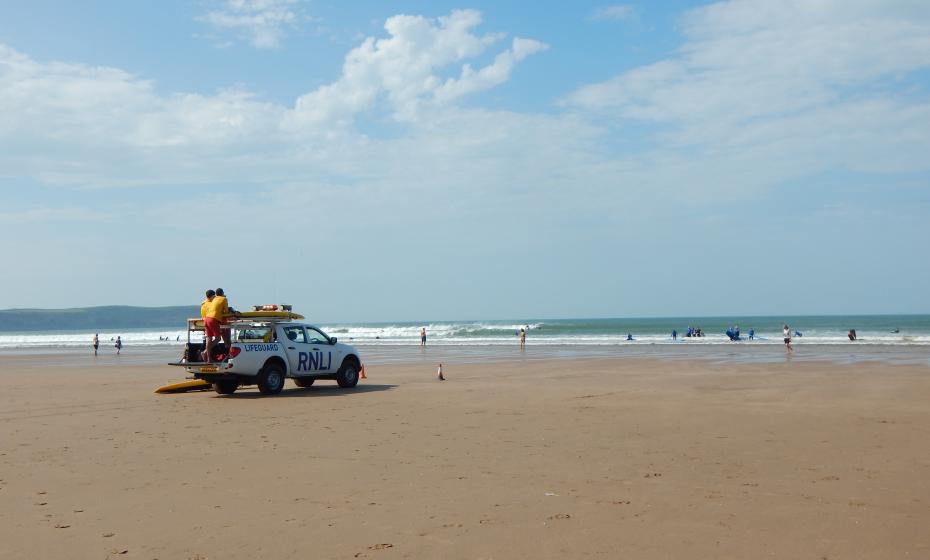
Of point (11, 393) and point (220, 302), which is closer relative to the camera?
point (220, 302)

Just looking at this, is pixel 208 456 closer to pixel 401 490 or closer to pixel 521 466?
pixel 401 490

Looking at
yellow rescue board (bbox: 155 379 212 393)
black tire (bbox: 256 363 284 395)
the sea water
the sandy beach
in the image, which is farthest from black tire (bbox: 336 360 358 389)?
the sea water

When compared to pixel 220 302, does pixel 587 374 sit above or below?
below

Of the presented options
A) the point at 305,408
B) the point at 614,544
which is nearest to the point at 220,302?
the point at 305,408

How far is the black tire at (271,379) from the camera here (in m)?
18.5

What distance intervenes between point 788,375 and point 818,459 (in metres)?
14.9

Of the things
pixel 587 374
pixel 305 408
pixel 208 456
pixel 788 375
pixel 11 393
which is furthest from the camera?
pixel 587 374

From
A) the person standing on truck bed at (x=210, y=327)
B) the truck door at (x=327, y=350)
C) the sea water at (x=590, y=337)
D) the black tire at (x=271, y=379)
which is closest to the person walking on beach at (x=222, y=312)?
the person standing on truck bed at (x=210, y=327)

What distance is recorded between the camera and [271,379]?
61.5 feet

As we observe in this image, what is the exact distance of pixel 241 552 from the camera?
19.7 ft

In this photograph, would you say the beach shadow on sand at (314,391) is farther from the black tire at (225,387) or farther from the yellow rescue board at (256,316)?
the yellow rescue board at (256,316)

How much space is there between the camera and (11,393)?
66.3 feet

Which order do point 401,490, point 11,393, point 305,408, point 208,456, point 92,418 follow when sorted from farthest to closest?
point 11,393 → point 305,408 → point 92,418 → point 208,456 → point 401,490

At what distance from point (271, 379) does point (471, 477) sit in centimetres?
1113
